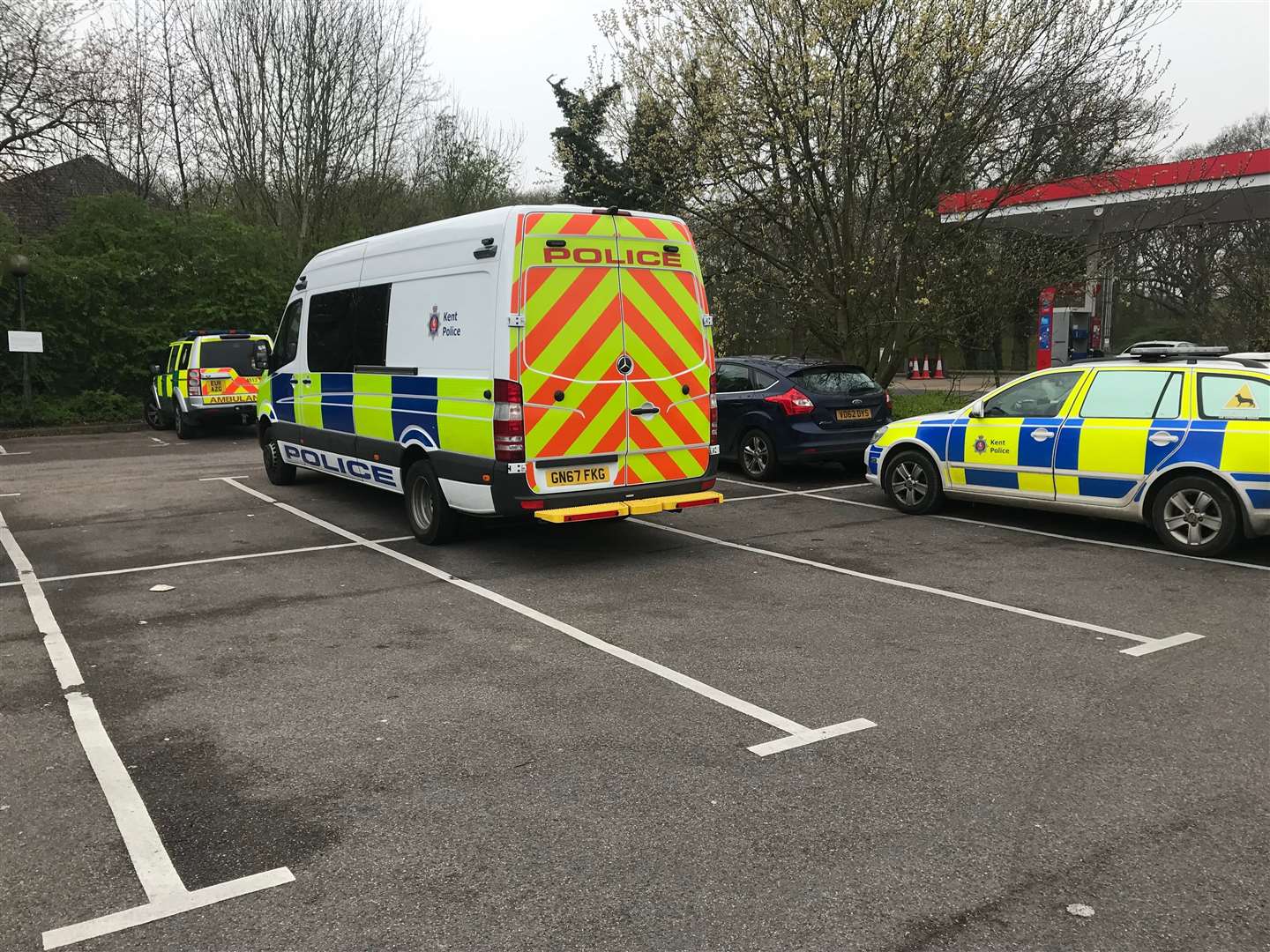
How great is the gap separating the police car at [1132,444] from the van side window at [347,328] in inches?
207

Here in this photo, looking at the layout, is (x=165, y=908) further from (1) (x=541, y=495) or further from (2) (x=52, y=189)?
(2) (x=52, y=189)

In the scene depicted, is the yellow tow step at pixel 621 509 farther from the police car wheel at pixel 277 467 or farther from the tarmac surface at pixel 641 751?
the police car wheel at pixel 277 467

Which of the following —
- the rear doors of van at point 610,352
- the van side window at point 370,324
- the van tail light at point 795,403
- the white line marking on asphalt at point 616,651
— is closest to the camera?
the white line marking on asphalt at point 616,651

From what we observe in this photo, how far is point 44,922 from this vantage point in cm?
294

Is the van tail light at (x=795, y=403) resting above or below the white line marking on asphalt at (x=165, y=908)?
above

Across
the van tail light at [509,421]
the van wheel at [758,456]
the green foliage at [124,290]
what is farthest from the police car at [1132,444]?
the green foliage at [124,290]

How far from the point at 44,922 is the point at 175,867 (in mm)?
406

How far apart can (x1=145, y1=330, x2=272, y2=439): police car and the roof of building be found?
6949 mm

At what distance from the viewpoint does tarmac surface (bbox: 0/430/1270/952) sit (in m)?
2.99

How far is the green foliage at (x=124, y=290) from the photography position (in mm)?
20000

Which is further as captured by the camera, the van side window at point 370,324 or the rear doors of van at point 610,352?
the van side window at point 370,324

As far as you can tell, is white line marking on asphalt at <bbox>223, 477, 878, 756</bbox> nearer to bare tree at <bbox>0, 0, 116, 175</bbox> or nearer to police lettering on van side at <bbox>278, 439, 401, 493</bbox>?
police lettering on van side at <bbox>278, 439, 401, 493</bbox>

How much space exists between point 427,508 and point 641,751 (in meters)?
4.77

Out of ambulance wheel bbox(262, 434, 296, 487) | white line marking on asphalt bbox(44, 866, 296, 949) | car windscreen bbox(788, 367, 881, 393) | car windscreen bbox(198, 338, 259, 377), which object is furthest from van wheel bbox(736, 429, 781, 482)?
car windscreen bbox(198, 338, 259, 377)
